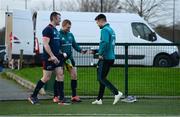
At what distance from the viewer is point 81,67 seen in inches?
533

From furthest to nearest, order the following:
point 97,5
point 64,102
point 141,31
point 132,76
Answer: point 97,5 → point 141,31 → point 132,76 → point 64,102

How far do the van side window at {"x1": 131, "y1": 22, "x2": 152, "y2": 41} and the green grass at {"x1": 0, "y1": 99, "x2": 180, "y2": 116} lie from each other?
1520 centimetres

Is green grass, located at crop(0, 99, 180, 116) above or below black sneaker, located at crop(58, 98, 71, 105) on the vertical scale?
below

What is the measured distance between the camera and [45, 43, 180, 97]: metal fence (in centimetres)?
1356

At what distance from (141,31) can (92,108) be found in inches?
668

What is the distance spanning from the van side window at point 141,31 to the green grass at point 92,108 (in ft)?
49.9

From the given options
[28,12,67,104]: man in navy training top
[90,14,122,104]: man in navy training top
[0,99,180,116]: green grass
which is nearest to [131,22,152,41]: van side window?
[0,99,180,116]: green grass

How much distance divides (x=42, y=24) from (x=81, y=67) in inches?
535

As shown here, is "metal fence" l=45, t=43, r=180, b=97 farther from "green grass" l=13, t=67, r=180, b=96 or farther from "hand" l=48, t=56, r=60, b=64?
"hand" l=48, t=56, r=60, b=64

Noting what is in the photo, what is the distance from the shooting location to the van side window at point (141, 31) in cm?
2770

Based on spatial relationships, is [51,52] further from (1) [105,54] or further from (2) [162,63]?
(2) [162,63]

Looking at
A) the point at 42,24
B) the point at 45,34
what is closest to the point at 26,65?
the point at 42,24

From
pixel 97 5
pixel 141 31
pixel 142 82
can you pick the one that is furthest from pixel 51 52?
pixel 97 5

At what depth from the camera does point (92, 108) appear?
36.9ft
